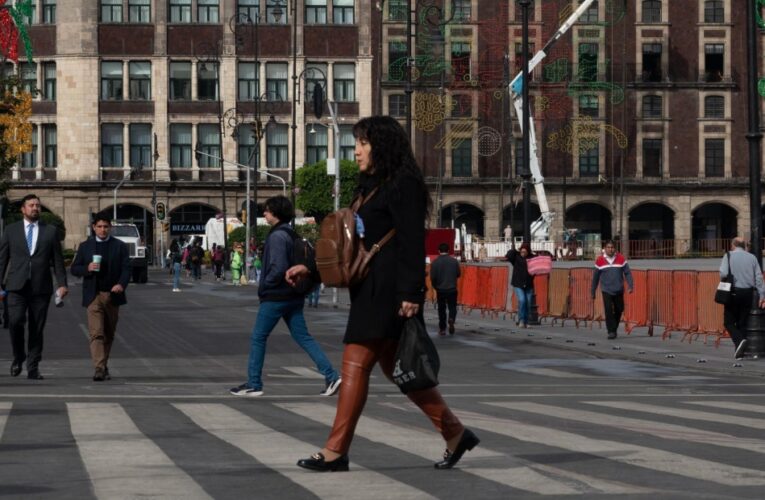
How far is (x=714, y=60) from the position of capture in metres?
98.6

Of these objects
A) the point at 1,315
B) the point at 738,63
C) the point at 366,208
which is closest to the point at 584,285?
the point at 1,315

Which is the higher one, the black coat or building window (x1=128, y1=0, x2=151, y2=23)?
building window (x1=128, y1=0, x2=151, y2=23)

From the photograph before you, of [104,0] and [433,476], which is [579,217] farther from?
[433,476]

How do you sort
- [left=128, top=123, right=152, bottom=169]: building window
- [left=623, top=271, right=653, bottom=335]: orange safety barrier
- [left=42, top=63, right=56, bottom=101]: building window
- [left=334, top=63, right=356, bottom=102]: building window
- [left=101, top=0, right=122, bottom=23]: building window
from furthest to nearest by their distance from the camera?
1. [left=334, top=63, right=356, bottom=102]: building window
2. [left=128, top=123, right=152, bottom=169]: building window
3. [left=101, top=0, right=122, bottom=23]: building window
4. [left=42, top=63, right=56, bottom=101]: building window
5. [left=623, top=271, right=653, bottom=335]: orange safety barrier

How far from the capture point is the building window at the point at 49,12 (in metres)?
94.3

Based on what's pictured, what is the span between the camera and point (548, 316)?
35531mm

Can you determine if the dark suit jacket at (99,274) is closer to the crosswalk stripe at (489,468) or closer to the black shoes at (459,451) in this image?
the crosswalk stripe at (489,468)

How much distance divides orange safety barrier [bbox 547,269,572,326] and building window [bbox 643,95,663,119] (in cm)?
6362

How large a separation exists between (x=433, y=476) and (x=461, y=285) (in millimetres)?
→ 32812

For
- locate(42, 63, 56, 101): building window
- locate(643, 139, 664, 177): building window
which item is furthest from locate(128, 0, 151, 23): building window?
locate(643, 139, 664, 177): building window

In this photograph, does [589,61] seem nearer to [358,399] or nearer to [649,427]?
[649,427]

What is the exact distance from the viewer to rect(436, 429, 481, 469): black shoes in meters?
9.41

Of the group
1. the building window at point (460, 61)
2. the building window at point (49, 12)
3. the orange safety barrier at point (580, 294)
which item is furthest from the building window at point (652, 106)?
the orange safety barrier at point (580, 294)

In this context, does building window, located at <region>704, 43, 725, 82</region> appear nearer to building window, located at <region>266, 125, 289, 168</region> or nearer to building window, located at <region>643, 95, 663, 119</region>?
building window, located at <region>643, 95, 663, 119</region>
